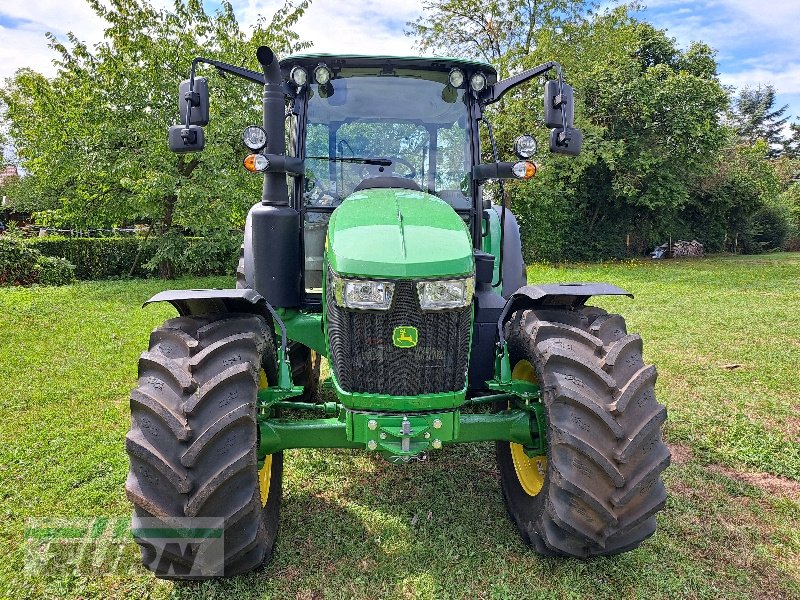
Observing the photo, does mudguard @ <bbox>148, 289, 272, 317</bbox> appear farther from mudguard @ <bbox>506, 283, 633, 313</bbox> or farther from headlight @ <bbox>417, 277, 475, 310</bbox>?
mudguard @ <bbox>506, 283, 633, 313</bbox>

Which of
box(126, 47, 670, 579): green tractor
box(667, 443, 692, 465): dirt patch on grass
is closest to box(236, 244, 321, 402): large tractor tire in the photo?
box(126, 47, 670, 579): green tractor

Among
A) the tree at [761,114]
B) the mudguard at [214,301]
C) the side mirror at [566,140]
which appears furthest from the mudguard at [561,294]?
the tree at [761,114]

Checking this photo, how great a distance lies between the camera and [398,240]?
9.33 ft

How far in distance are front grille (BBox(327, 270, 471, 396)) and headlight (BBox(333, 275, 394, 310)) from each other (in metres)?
0.04

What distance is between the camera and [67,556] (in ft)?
10.2

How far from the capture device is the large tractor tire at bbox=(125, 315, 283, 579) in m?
2.49

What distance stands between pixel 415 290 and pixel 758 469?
10.2ft

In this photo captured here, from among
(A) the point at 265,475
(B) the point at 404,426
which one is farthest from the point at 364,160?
(A) the point at 265,475

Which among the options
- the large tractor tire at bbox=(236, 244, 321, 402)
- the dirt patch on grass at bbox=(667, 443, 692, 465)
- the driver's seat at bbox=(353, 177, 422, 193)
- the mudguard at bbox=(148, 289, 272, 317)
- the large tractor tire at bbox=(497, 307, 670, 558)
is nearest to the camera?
the large tractor tire at bbox=(497, 307, 670, 558)

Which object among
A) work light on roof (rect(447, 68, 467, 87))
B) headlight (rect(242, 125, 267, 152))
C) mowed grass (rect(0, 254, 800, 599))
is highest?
→ work light on roof (rect(447, 68, 467, 87))

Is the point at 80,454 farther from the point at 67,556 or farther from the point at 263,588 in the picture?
the point at 263,588

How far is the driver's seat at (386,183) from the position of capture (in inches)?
148

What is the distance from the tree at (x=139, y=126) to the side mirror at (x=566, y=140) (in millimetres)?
11409

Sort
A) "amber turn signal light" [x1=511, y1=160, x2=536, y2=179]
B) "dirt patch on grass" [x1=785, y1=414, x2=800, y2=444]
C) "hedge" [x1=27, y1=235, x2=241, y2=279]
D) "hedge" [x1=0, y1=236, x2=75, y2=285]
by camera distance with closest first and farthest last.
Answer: "amber turn signal light" [x1=511, y1=160, x2=536, y2=179] < "dirt patch on grass" [x1=785, y1=414, x2=800, y2=444] < "hedge" [x1=0, y1=236, x2=75, y2=285] < "hedge" [x1=27, y1=235, x2=241, y2=279]
